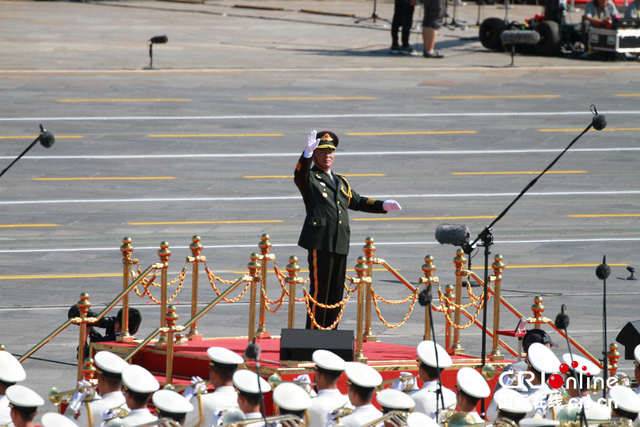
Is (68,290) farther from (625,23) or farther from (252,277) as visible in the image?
(625,23)

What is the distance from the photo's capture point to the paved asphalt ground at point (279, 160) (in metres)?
14.5

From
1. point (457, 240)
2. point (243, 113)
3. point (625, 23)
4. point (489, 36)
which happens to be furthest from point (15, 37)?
point (457, 240)

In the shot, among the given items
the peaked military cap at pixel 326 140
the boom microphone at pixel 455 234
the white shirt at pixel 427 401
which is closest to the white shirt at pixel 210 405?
the white shirt at pixel 427 401

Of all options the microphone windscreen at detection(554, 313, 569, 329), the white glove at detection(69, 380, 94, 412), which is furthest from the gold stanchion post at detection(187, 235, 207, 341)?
the microphone windscreen at detection(554, 313, 569, 329)

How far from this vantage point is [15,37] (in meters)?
29.4

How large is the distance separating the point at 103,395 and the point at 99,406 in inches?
3.7

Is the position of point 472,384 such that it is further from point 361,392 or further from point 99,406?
point 99,406

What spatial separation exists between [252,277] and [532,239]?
8186 mm

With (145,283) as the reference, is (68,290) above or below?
below

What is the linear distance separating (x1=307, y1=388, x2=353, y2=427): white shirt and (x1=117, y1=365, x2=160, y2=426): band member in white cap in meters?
1.09

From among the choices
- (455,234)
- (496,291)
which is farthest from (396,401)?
(455,234)

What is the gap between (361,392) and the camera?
708cm

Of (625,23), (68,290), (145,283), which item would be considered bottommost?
(68,290)

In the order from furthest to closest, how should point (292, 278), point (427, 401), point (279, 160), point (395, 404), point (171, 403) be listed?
point (279, 160) < point (292, 278) < point (427, 401) < point (395, 404) < point (171, 403)
